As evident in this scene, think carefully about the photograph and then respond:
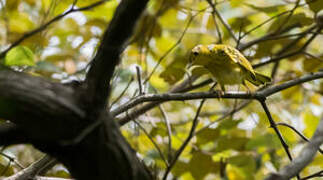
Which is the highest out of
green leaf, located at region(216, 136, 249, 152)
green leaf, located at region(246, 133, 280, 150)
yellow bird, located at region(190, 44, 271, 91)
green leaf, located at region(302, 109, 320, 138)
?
yellow bird, located at region(190, 44, 271, 91)

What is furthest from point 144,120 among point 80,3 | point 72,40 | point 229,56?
point 72,40

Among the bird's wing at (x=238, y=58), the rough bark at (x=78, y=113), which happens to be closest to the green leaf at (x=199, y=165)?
the bird's wing at (x=238, y=58)

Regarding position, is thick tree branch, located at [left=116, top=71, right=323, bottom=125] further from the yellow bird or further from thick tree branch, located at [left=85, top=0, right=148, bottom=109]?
thick tree branch, located at [left=85, top=0, right=148, bottom=109]

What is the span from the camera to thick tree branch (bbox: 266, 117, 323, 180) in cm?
82

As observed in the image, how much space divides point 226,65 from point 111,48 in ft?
2.01

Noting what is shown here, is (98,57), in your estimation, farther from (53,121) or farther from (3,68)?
(3,68)

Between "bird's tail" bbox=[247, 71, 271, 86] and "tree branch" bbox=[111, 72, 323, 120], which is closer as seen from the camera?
"tree branch" bbox=[111, 72, 323, 120]

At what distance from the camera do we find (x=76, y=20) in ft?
7.71

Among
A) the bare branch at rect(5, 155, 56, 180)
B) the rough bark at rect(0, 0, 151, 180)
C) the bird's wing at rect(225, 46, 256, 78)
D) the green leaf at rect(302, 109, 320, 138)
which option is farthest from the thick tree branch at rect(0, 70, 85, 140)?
the green leaf at rect(302, 109, 320, 138)

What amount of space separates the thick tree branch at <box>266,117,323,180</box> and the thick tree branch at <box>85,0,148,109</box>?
394 millimetres

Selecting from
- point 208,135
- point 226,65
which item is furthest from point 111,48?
point 208,135

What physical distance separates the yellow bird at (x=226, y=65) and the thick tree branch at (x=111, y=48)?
541mm

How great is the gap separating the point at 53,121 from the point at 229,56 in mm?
631

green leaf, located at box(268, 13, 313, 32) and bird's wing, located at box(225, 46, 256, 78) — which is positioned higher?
bird's wing, located at box(225, 46, 256, 78)
